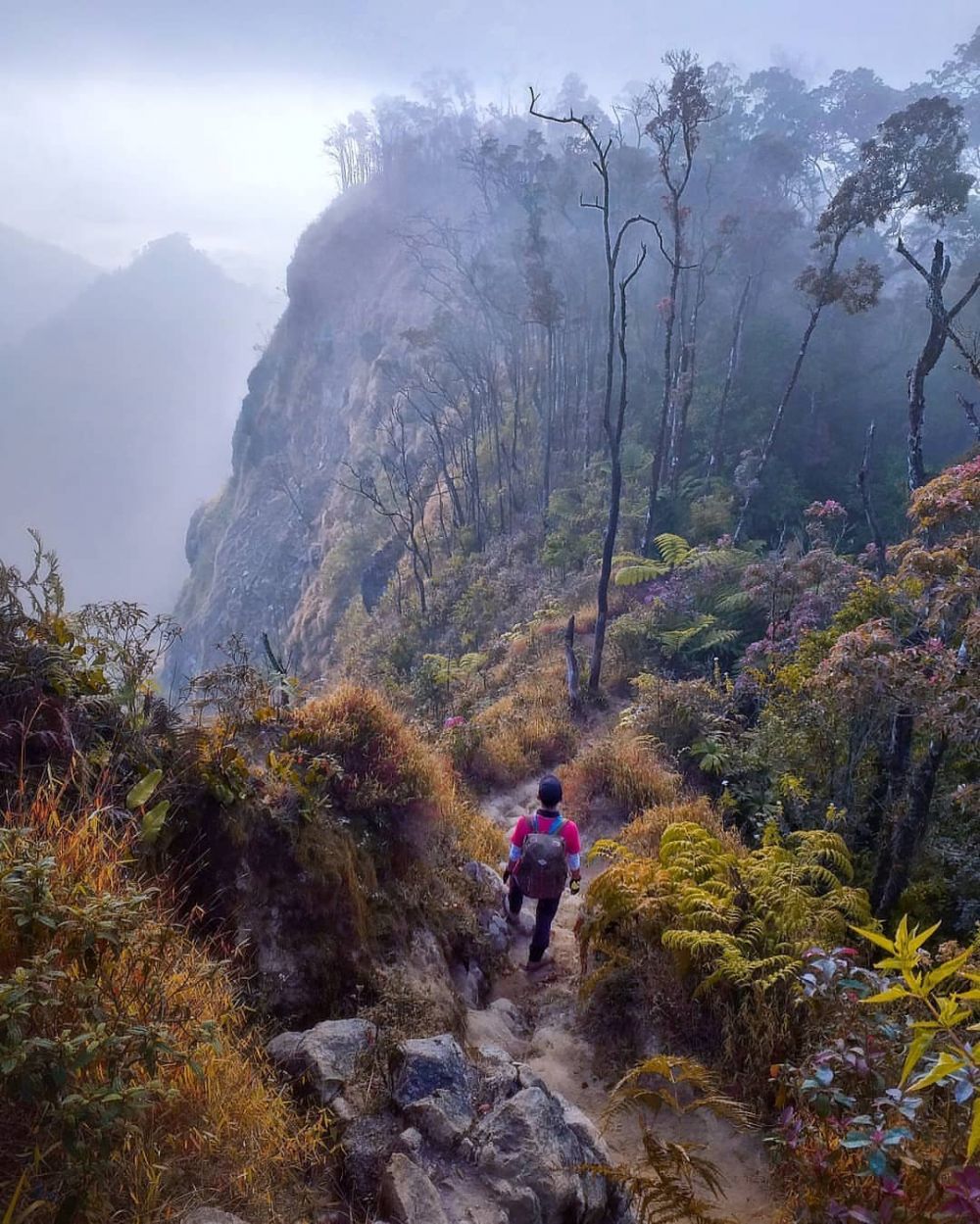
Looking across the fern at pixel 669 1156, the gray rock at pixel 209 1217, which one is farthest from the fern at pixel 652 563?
the gray rock at pixel 209 1217

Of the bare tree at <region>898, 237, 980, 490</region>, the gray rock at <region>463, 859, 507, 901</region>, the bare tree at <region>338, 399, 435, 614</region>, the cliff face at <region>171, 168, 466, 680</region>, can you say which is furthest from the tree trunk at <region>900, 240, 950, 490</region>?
the cliff face at <region>171, 168, 466, 680</region>

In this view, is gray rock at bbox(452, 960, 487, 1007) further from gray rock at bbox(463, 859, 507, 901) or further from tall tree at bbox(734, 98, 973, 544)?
tall tree at bbox(734, 98, 973, 544)

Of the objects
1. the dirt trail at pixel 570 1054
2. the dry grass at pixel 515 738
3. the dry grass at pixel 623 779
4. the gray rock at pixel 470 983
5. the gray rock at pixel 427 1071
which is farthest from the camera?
the dry grass at pixel 515 738

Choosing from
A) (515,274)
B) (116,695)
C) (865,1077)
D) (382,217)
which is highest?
(382,217)

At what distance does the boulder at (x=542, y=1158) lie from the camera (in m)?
2.70

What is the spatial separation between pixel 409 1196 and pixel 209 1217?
2.42 ft

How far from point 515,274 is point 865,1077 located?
112 feet

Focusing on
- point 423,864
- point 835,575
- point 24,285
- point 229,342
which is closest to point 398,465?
point 835,575

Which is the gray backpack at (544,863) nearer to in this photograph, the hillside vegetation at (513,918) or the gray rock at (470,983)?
the hillside vegetation at (513,918)

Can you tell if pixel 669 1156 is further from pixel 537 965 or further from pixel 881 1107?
pixel 537 965

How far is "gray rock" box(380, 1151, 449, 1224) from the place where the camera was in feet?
8.10

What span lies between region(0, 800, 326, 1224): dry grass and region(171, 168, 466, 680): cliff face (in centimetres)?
3459

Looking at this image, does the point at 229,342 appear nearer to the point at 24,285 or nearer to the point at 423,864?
the point at 24,285

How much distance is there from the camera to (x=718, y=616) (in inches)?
488
